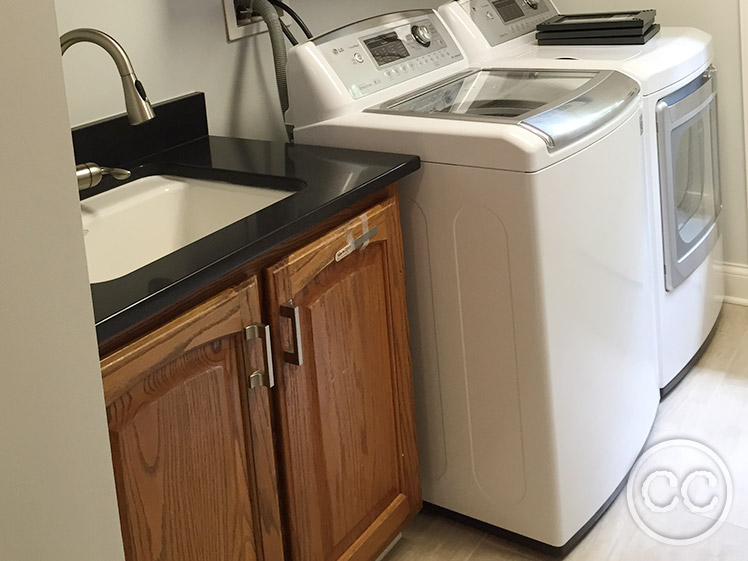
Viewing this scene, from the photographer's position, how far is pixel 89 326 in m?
0.76

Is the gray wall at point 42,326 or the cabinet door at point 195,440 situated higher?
the gray wall at point 42,326

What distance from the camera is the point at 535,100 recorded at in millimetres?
1894

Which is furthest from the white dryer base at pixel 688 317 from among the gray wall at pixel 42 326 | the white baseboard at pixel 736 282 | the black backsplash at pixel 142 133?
the gray wall at pixel 42 326

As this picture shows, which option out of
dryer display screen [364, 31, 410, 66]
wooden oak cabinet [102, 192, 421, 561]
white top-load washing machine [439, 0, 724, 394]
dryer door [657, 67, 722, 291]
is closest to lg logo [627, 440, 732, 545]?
white top-load washing machine [439, 0, 724, 394]

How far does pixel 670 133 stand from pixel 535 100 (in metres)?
0.52

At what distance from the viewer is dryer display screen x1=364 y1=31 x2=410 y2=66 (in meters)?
2.04

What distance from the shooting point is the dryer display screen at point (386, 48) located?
80.2 inches

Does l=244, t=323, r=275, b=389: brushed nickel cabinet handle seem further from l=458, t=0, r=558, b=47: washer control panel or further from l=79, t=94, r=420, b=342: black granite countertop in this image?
l=458, t=0, r=558, b=47: washer control panel

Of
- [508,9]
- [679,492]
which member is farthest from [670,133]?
[679,492]

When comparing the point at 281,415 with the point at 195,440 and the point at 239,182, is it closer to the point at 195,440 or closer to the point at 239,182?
the point at 195,440

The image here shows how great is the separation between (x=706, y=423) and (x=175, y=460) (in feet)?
5.14

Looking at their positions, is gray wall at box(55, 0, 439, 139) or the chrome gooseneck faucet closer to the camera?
the chrome gooseneck faucet

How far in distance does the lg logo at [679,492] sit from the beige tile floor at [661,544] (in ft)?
0.07

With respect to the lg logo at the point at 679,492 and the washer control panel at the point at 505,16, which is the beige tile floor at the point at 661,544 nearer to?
the lg logo at the point at 679,492
